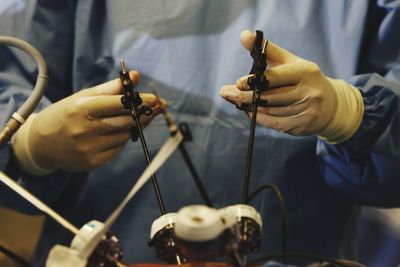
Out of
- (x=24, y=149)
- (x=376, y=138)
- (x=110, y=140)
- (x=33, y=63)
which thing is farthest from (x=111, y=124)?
(x=376, y=138)

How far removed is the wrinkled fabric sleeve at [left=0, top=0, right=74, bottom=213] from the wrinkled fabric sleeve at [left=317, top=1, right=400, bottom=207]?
46 centimetres

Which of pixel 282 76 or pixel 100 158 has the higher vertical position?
pixel 282 76

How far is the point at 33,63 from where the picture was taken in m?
0.88

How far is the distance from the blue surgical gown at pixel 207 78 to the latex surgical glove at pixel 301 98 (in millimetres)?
98

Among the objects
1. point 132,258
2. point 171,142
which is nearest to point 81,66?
point 132,258

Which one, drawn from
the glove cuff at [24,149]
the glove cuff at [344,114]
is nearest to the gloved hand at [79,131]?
the glove cuff at [24,149]

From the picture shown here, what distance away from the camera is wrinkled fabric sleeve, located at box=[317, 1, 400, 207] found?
0.77 m

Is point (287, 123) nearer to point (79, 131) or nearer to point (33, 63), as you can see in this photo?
point (79, 131)

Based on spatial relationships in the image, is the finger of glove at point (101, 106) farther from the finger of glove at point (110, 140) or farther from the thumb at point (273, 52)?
the thumb at point (273, 52)

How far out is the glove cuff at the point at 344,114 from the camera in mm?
732

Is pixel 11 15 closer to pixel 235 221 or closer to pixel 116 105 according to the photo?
pixel 116 105

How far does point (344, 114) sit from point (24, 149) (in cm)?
47

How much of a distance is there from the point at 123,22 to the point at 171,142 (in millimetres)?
471

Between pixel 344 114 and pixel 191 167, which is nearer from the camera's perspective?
pixel 191 167
